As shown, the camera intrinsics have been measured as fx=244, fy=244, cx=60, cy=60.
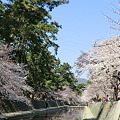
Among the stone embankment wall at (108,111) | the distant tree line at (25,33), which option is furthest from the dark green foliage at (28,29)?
the stone embankment wall at (108,111)

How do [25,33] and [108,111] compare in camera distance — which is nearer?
[108,111]

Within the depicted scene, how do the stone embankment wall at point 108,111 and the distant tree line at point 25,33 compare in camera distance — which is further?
the distant tree line at point 25,33

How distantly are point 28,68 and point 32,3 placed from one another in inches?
337

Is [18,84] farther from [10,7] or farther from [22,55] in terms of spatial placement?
[10,7]

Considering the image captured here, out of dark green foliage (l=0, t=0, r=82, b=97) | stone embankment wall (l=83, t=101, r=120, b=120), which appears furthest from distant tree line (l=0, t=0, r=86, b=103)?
stone embankment wall (l=83, t=101, r=120, b=120)

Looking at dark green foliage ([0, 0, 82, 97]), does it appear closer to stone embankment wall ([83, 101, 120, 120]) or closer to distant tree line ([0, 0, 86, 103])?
distant tree line ([0, 0, 86, 103])

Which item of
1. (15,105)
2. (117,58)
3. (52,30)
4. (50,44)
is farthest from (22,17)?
(117,58)

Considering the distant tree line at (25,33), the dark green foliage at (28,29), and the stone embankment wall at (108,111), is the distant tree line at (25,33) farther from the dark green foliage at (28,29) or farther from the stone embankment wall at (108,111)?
the stone embankment wall at (108,111)

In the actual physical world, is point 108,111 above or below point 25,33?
below

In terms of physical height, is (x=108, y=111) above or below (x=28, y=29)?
below

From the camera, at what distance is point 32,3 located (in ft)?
86.5

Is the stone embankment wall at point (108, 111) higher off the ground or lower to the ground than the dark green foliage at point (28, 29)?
lower

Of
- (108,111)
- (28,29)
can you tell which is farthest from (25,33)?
(108,111)

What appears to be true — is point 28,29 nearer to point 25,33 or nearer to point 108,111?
point 25,33
